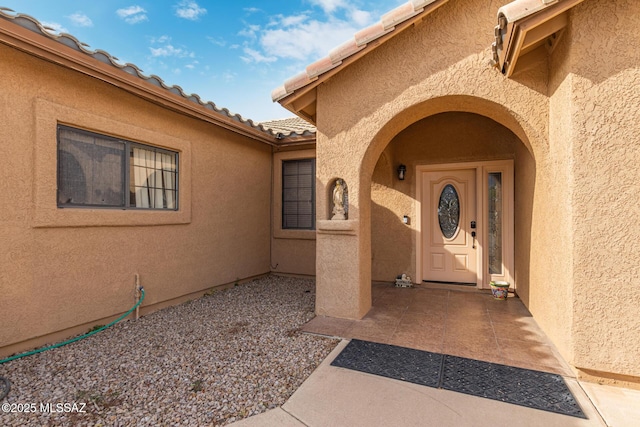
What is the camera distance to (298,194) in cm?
989

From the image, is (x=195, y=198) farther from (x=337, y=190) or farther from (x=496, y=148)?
(x=496, y=148)

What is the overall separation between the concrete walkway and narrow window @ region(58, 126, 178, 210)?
4889mm

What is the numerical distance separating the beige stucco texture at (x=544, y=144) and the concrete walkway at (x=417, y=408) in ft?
1.43

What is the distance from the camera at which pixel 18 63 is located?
455cm

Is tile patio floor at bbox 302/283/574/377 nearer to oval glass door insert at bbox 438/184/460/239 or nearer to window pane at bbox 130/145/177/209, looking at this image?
oval glass door insert at bbox 438/184/460/239

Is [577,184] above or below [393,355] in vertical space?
above

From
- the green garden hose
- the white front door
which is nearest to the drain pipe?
the green garden hose

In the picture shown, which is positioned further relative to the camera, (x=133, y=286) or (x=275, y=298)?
(x=275, y=298)

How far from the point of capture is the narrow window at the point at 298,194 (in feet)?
31.8

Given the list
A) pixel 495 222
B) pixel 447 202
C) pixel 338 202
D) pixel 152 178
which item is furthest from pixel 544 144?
pixel 152 178

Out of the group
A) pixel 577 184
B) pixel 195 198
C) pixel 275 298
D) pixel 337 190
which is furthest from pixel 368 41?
pixel 275 298

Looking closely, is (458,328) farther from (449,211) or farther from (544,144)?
(449,211)

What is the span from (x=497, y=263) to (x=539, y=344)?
3461mm

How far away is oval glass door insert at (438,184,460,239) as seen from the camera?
8242 mm
